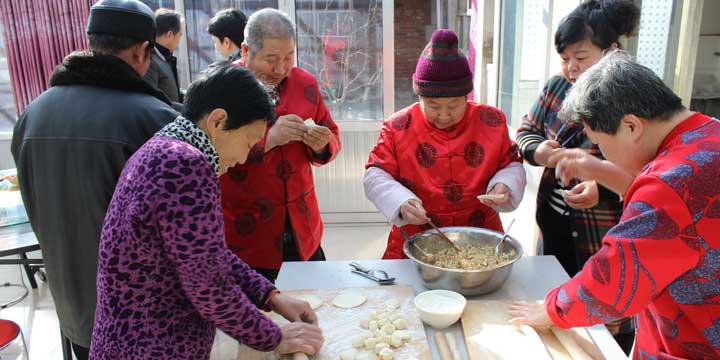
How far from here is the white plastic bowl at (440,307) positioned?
1.32 m

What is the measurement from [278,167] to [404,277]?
0.77 metres

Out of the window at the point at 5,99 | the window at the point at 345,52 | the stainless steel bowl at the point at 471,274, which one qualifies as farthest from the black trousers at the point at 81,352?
the window at the point at 5,99

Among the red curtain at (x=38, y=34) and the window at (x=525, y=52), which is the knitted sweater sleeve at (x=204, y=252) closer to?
the window at (x=525, y=52)

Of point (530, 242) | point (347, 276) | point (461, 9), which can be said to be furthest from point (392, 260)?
point (461, 9)

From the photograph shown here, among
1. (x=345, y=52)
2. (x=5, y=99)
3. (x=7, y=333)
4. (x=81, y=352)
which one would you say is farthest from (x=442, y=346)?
A: (x=5, y=99)

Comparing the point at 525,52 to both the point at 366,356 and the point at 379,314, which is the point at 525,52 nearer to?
the point at 379,314

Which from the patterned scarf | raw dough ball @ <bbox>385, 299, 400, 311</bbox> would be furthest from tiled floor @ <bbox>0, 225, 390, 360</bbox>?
the patterned scarf

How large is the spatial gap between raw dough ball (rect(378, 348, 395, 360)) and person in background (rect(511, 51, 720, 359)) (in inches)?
17.4

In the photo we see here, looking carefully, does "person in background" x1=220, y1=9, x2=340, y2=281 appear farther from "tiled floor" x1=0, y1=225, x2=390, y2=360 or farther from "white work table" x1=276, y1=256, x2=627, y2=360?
"tiled floor" x1=0, y1=225, x2=390, y2=360

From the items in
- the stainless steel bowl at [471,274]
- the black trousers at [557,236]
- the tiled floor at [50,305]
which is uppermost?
the stainless steel bowl at [471,274]

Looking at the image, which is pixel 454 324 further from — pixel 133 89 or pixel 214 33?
pixel 214 33

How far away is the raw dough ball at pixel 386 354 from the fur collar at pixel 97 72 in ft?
3.64

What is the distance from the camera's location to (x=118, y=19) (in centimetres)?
157

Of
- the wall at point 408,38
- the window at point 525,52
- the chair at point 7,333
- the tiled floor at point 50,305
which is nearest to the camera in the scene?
the chair at point 7,333
